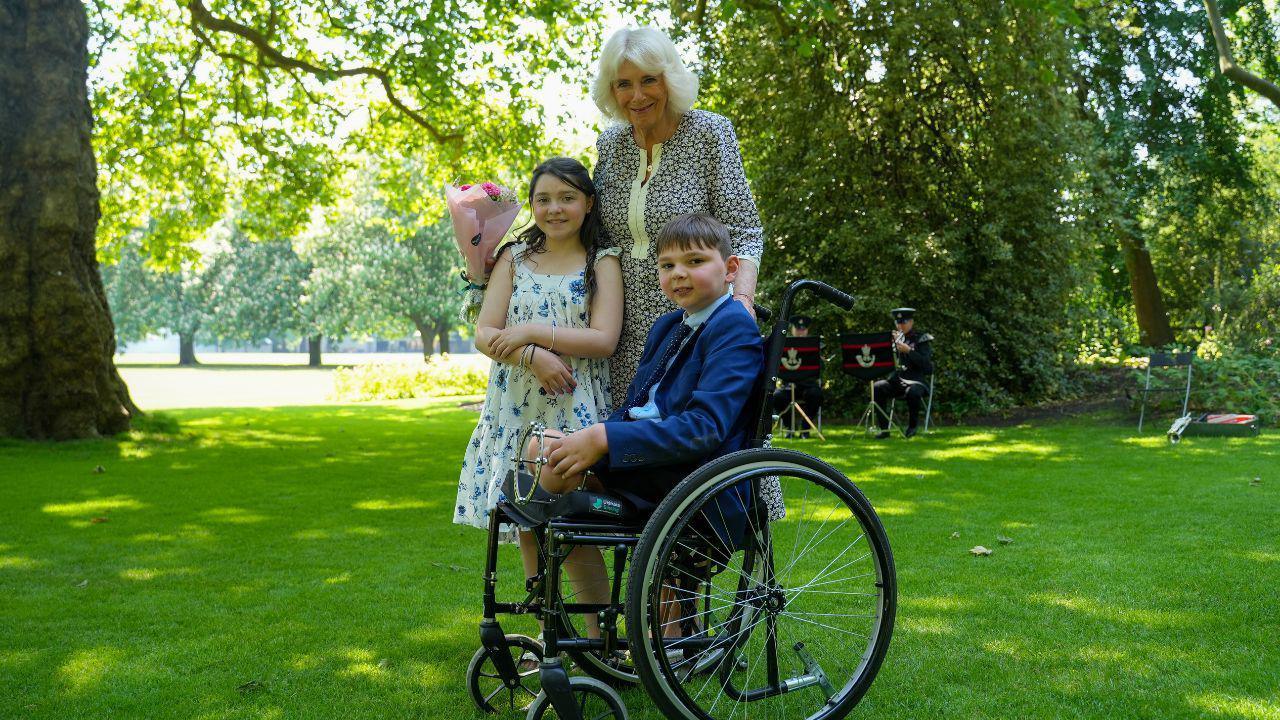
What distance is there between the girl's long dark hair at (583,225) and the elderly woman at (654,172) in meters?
0.05

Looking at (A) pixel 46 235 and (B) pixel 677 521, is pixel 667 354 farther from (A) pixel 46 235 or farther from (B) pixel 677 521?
(A) pixel 46 235

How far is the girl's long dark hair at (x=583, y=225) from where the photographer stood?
3.03m

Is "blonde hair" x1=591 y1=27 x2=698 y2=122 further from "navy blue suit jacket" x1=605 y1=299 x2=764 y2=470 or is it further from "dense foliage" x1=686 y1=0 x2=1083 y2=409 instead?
"dense foliage" x1=686 y1=0 x2=1083 y2=409

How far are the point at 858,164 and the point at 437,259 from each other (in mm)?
29557

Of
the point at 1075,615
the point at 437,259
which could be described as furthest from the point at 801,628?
the point at 437,259

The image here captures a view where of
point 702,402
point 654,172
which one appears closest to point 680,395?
point 702,402

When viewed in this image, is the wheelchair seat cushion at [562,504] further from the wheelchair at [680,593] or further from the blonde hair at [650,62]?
the blonde hair at [650,62]

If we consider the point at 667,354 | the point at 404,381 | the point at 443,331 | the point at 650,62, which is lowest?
the point at 404,381

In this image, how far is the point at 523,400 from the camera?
10.2 feet

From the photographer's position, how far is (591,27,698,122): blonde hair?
297 centimetres

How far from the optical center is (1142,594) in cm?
397

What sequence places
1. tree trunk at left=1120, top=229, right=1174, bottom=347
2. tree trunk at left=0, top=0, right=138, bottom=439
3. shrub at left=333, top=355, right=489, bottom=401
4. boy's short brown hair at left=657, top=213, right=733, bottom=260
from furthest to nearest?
1. shrub at left=333, top=355, right=489, bottom=401
2. tree trunk at left=1120, top=229, right=1174, bottom=347
3. tree trunk at left=0, top=0, right=138, bottom=439
4. boy's short brown hair at left=657, top=213, right=733, bottom=260

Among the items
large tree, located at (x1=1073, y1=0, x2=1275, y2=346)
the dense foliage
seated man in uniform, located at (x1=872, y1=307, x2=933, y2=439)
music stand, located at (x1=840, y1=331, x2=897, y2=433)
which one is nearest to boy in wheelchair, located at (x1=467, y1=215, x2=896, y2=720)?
music stand, located at (x1=840, y1=331, x2=897, y2=433)

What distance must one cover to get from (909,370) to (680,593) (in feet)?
30.1
